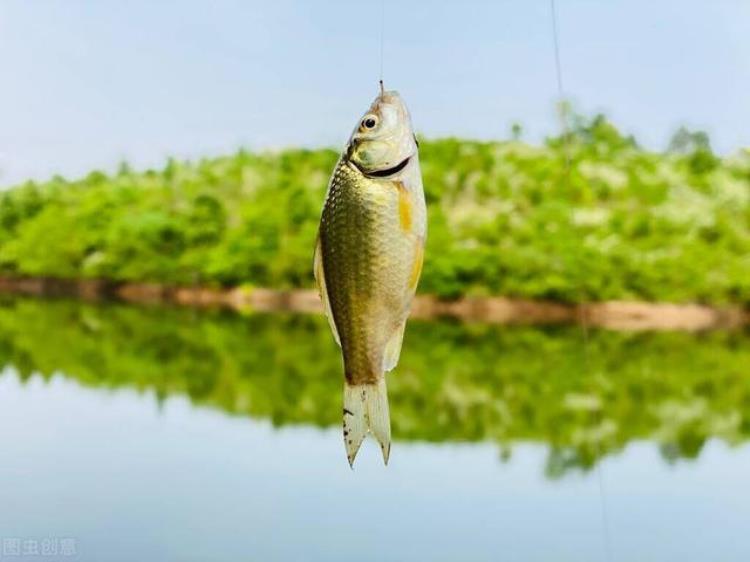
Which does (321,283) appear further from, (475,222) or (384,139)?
(475,222)

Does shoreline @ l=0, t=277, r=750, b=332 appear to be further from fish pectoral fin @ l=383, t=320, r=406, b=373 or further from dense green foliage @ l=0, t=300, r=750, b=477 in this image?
fish pectoral fin @ l=383, t=320, r=406, b=373

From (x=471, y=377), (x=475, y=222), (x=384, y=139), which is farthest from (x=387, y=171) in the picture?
(x=475, y=222)

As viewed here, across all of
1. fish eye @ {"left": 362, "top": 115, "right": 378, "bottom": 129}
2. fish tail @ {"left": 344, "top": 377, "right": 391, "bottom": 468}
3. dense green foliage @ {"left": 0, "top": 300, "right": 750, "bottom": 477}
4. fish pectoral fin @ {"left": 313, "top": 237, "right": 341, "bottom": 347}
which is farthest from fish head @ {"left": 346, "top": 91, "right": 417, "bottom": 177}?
dense green foliage @ {"left": 0, "top": 300, "right": 750, "bottom": 477}

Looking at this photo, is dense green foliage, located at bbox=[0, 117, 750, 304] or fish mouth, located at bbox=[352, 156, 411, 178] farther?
dense green foliage, located at bbox=[0, 117, 750, 304]

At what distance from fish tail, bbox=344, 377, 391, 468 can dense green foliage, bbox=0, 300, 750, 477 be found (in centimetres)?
1092

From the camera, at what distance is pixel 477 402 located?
14.4 meters

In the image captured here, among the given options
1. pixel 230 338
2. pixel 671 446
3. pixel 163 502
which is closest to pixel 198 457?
pixel 163 502

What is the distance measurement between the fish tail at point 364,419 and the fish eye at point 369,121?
265 millimetres

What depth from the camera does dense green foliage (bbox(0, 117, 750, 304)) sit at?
18.0 meters

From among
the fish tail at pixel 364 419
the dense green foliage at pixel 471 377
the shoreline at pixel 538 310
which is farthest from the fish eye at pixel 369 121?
the shoreline at pixel 538 310

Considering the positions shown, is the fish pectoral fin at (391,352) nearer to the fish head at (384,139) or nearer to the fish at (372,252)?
the fish at (372,252)

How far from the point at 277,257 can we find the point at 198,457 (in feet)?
29.0

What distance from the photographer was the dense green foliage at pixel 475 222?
59.0 feet

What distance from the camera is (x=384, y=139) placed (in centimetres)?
114
